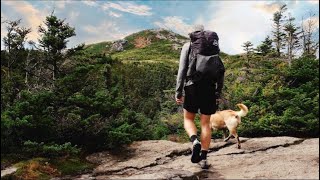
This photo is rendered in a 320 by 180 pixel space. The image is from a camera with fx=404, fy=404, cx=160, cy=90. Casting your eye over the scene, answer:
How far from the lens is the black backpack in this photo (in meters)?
6.47

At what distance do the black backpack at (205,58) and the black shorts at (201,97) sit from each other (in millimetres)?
128

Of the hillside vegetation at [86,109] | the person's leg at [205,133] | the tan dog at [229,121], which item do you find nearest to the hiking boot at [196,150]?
the person's leg at [205,133]

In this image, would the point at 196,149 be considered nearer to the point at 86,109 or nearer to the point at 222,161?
the point at 222,161

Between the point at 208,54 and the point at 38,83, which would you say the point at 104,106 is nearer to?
the point at 38,83

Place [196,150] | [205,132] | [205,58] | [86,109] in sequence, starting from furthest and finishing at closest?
[86,109]
[205,132]
[196,150]
[205,58]

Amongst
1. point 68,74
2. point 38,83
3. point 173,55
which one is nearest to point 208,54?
point 68,74

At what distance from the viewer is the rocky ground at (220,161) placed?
22.3 feet

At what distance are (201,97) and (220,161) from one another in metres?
1.88

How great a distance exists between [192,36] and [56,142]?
4319 mm

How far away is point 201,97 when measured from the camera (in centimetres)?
669

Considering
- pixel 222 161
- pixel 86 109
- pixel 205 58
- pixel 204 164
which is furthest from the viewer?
pixel 86 109

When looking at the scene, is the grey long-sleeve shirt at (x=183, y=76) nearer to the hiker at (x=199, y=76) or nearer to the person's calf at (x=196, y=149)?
the hiker at (x=199, y=76)

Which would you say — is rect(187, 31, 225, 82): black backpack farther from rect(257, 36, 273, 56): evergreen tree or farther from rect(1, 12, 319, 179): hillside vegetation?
rect(257, 36, 273, 56): evergreen tree

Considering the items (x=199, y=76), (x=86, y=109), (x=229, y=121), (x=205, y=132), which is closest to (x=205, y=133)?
(x=205, y=132)
